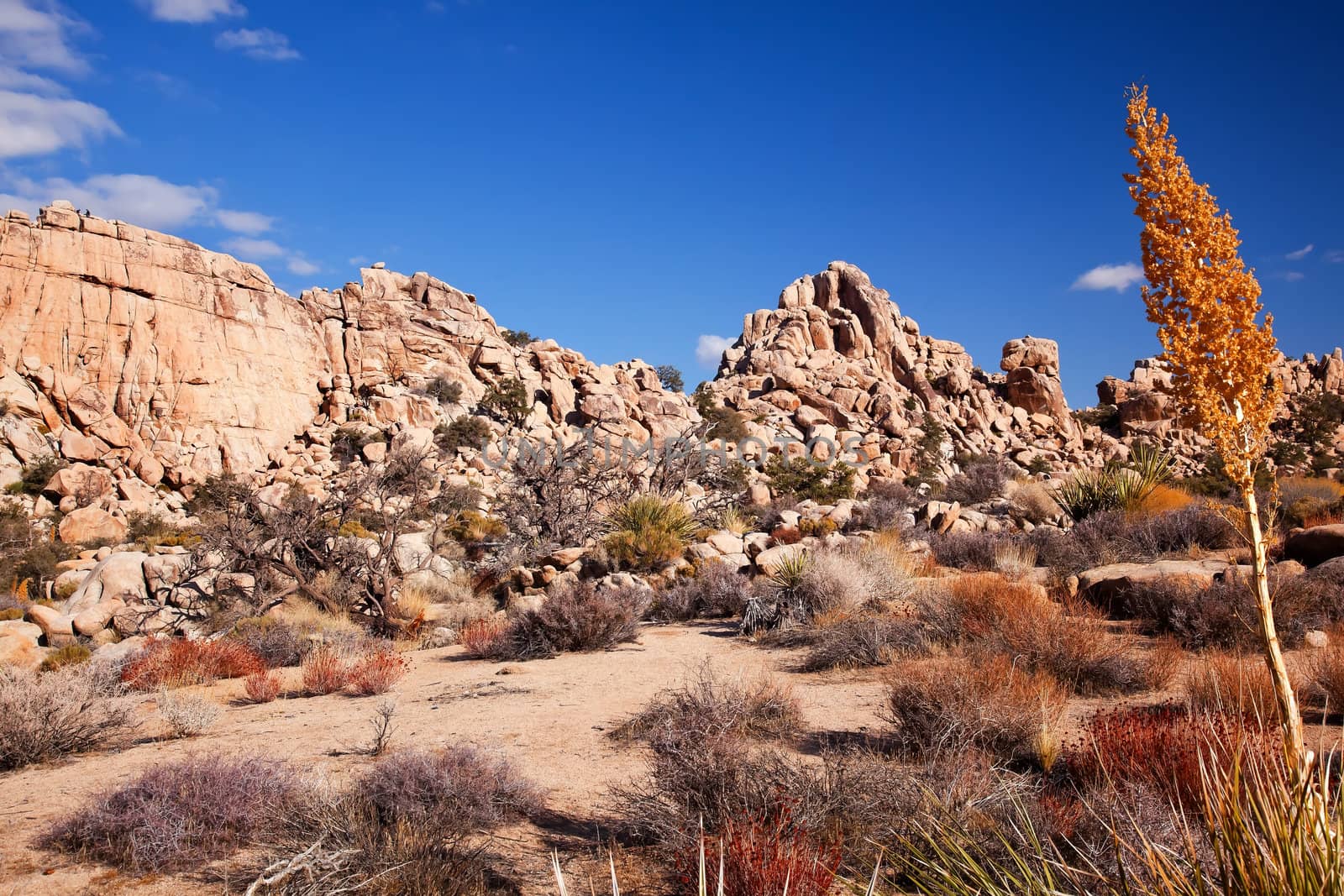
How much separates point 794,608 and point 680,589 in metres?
2.75

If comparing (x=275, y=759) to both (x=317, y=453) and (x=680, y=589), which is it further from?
(x=317, y=453)

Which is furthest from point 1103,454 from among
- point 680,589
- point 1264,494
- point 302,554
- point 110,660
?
point 110,660

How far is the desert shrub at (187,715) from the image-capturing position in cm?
652

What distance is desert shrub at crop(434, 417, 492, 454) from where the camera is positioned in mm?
38062

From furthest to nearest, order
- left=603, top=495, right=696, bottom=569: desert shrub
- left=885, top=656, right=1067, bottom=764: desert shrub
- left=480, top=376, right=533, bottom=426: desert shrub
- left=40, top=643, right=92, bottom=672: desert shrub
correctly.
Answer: left=480, top=376, right=533, bottom=426: desert shrub, left=603, top=495, right=696, bottom=569: desert shrub, left=40, top=643, right=92, bottom=672: desert shrub, left=885, top=656, right=1067, bottom=764: desert shrub

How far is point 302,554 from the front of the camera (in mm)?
13133

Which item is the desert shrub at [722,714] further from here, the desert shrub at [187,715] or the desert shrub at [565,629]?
the desert shrub at [187,715]

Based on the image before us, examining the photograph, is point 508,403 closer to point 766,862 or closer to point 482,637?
point 482,637

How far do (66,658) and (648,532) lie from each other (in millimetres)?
9056

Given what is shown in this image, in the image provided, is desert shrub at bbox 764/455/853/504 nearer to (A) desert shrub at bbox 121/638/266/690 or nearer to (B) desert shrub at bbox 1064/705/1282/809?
(A) desert shrub at bbox 121/638/266/690

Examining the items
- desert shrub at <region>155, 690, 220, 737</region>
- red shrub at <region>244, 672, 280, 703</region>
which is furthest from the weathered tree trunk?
red shrub at <region>244, 672, 280, 703</region>

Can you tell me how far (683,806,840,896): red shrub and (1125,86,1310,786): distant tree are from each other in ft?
6.09

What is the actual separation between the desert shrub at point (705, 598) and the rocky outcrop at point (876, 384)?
28.6 m

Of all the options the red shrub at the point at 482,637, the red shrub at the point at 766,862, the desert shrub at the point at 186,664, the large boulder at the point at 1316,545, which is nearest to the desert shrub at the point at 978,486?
the large boulder at the point at 1316,545
